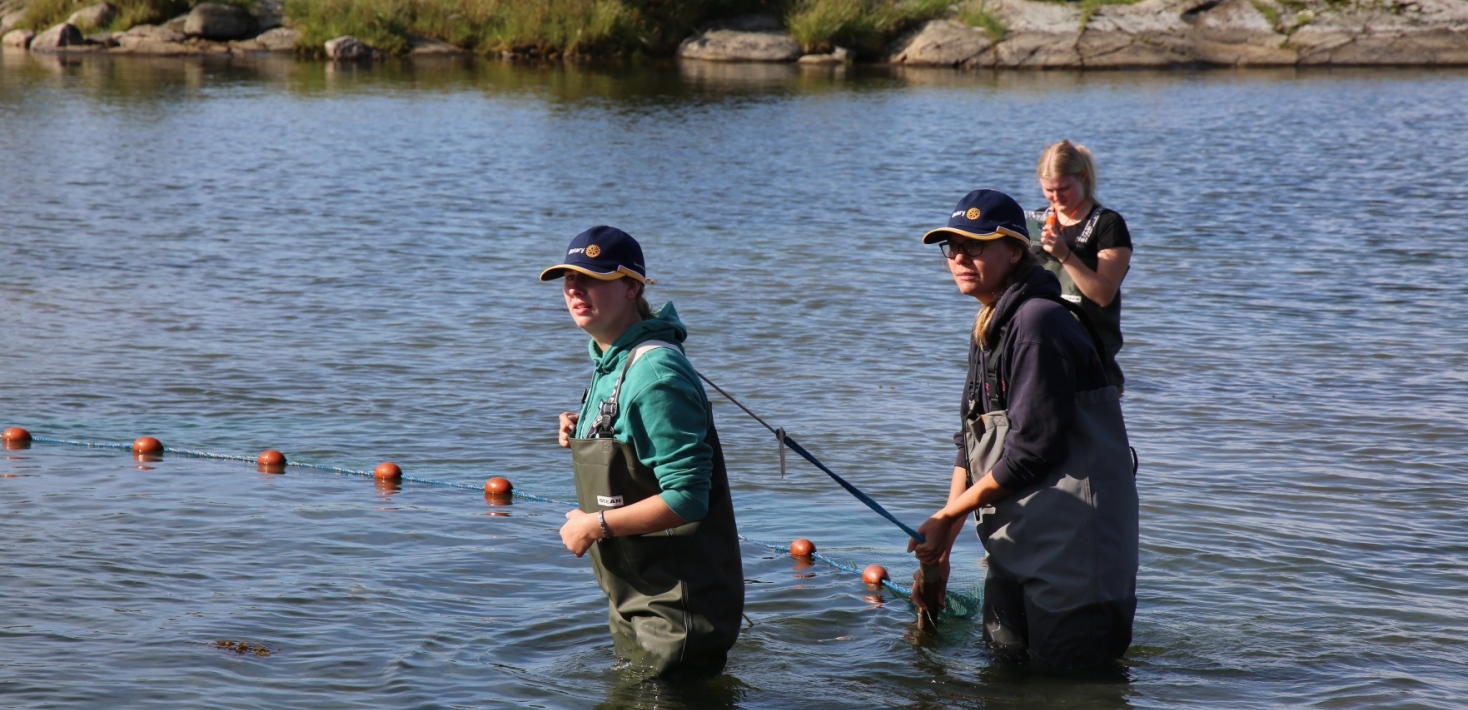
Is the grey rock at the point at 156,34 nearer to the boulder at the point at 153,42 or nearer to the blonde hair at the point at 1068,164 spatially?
the boulder at the point at 153,42

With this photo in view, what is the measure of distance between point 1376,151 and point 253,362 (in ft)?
60.9

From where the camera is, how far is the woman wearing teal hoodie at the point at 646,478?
4.13m

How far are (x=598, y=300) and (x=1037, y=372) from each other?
1.33 meters

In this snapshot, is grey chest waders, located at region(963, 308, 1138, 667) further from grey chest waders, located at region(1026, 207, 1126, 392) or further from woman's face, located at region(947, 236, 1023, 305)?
grey chest waders, located at region(1026, 207, 1126, 392)

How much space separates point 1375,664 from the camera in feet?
18.0

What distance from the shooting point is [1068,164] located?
5844 mm

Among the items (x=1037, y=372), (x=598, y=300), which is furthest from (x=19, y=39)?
(x=1037, y=372)

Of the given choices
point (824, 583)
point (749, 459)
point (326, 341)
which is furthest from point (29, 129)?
point (824, 583)

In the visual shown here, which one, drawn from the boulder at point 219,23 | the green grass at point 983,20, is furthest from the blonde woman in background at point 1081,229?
the boulder at point 219,23

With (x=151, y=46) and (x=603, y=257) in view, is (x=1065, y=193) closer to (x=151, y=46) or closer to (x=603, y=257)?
(x=603, y=257)

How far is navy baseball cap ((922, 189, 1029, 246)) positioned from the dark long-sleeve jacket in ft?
0.51

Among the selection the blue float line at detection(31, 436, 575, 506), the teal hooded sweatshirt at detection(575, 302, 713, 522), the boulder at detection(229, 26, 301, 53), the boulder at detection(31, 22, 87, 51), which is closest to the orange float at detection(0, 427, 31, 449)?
the blue float line at detection(31, 436, 575, 506)

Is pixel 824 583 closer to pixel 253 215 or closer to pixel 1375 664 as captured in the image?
pixel 1375 664

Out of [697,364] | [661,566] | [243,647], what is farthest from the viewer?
[697,364]
